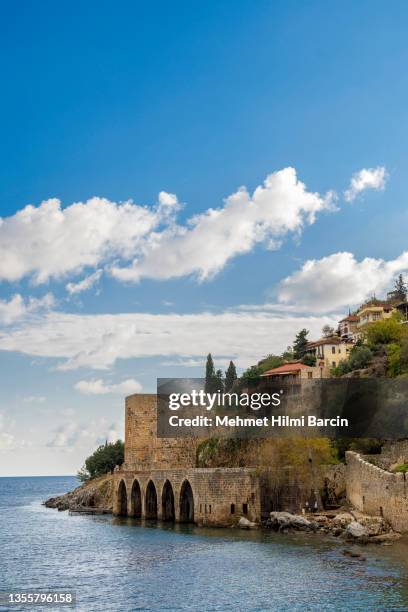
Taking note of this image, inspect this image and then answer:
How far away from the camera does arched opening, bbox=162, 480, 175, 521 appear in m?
52.1

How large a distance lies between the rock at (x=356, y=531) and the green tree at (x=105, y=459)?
61032 mm

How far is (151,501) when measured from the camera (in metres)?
56.1

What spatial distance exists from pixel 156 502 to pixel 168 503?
375cm

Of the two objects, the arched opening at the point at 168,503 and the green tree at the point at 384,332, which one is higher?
the green tree at the point at 384,332

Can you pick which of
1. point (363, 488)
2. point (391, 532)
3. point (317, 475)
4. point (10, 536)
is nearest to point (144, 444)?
point (10, 536)

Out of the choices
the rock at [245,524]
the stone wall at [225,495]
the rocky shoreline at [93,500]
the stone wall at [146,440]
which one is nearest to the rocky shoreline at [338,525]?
the rock at [245,524]

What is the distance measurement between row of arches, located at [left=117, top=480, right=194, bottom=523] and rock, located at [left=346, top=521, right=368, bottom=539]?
15273mm

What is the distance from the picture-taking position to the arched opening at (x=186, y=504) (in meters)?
49.3

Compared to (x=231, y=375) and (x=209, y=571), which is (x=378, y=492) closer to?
(x=209, y=571)

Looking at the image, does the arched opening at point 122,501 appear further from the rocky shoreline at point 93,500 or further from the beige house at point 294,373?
the beige house at point 294,373

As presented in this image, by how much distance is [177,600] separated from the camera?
24359 mm

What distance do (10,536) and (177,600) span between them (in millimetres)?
27997

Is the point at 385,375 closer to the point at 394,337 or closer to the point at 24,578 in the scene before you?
the point at 394,337

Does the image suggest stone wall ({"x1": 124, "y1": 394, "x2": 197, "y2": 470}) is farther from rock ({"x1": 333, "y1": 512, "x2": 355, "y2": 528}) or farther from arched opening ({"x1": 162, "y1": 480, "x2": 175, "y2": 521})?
rock ({"x1": 333, "y1": 512, "x2": 355, "y2": 528})
